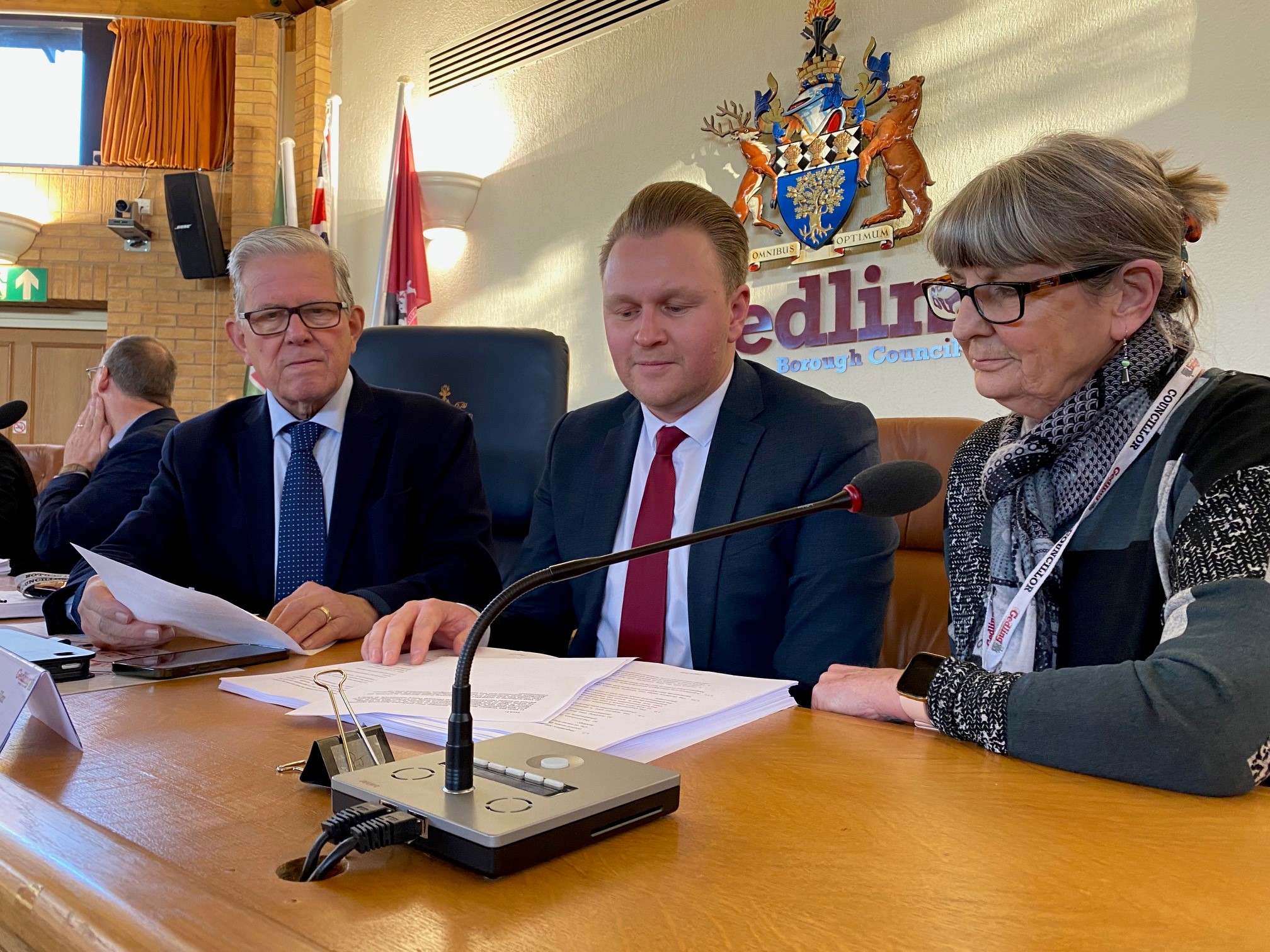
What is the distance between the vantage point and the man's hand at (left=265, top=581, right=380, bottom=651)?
144 centimetres

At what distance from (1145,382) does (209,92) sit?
7.26 metres

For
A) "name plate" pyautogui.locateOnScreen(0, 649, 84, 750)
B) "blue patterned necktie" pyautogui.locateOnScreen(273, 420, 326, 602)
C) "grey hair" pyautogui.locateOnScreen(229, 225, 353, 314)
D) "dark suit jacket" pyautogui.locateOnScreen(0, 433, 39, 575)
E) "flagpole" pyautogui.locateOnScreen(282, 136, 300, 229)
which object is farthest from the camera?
"flagpole" pyautogui.locateOnScreen(282, 136, 300, 229)

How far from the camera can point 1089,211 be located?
1232 mm

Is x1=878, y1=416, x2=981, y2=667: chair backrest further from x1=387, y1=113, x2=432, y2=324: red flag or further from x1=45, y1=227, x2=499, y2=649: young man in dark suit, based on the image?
x1=387, y1=113, x2=432, y2=324: red flag

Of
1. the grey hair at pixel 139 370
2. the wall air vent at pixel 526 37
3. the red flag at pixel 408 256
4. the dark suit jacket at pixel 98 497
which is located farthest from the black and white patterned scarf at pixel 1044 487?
the red flag at pixel 408 256

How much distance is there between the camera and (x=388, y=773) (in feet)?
2.26

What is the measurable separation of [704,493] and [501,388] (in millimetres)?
1077

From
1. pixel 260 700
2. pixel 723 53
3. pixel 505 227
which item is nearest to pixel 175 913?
pixel 260 700

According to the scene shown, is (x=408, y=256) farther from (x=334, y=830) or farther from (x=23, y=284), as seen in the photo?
(x=334, y=830)

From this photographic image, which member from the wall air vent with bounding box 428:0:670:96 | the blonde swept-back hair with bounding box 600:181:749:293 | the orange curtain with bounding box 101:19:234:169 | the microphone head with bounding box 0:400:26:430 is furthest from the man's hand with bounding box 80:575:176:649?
the orange curtain with bounding box 101:19:234:169

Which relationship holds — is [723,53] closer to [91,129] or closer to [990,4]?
[990,4]

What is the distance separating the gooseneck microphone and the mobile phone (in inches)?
23.9

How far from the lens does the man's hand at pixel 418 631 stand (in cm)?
124

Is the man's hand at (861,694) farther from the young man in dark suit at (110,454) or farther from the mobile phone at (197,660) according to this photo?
the young man in dark suit at (110,454)
